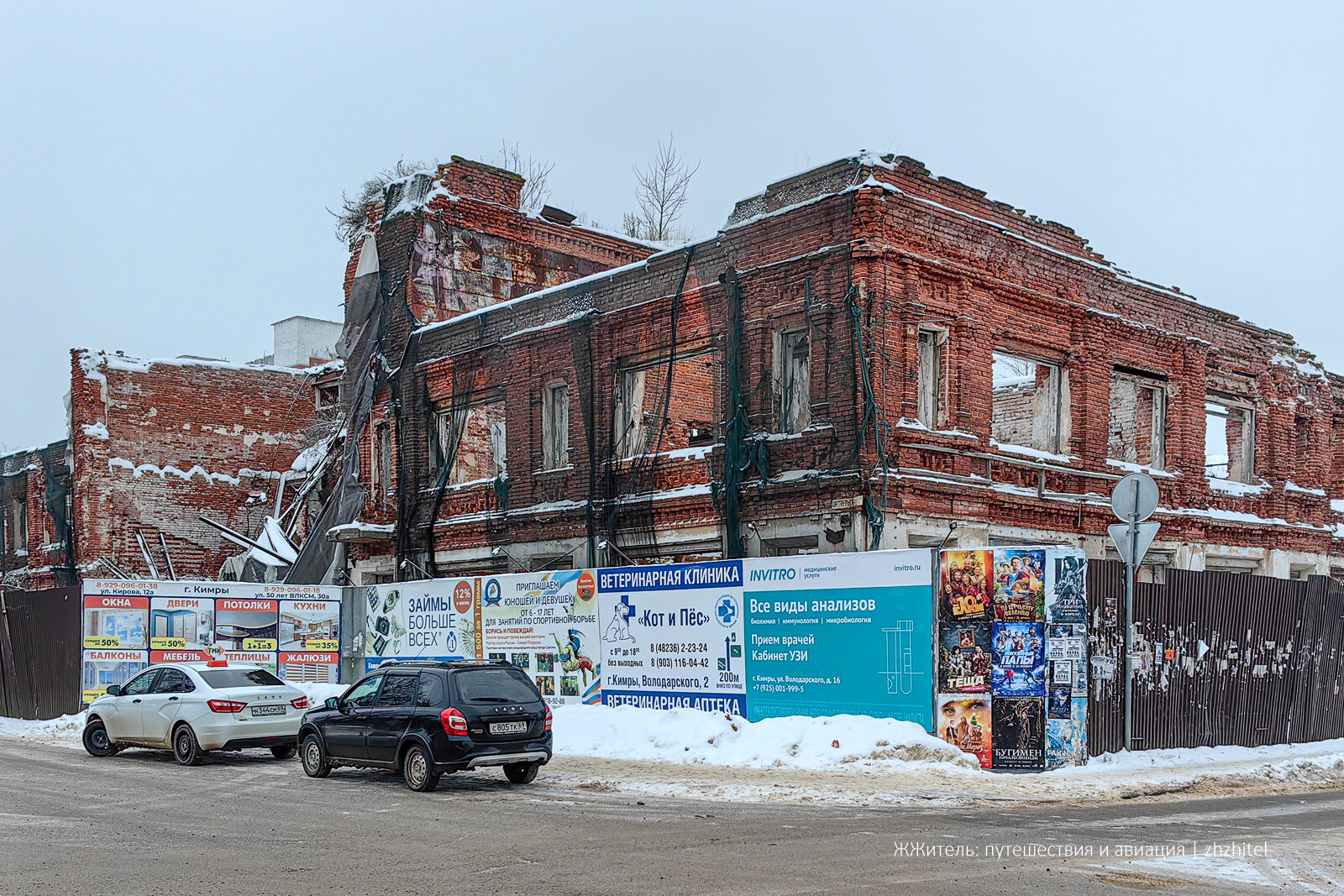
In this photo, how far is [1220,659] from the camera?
56.2 ft

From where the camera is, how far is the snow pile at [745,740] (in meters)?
15.2

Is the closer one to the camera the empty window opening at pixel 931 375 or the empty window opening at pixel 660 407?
the empty window opening at pixel 931 375

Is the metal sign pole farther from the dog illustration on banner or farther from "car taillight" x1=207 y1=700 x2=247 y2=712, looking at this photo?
"car taillight" x1=207 y1=700 x2=247 y2=712

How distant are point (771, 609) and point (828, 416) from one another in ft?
10.9

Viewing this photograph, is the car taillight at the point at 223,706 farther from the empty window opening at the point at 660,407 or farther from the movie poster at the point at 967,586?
the movie poster at the point at 967,586

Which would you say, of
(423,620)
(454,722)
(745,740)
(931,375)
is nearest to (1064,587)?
(745,740)

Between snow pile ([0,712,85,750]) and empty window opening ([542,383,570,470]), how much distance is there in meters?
9.37

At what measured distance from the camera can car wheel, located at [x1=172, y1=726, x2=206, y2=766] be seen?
55.9 ft

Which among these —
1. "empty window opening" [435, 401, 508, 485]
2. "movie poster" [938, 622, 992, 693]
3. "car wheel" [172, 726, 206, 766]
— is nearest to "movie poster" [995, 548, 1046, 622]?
"movie poster" [938, 622, 992, 693]

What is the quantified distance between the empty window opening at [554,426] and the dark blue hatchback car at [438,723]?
978 centimetres

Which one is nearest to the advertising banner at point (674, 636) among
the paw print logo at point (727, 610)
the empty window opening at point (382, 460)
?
the paw print logo at point (727, 610)

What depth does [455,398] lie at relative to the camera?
26125mm

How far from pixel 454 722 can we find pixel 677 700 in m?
5.47

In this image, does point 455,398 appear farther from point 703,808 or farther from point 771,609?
point 703,808
